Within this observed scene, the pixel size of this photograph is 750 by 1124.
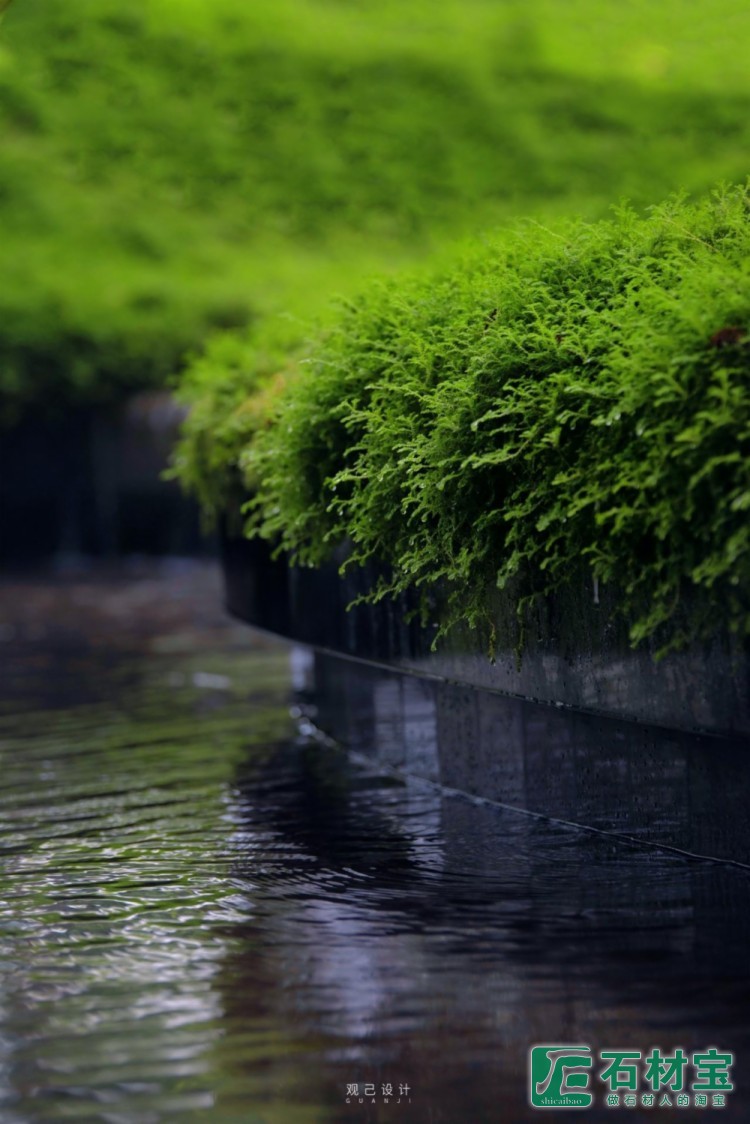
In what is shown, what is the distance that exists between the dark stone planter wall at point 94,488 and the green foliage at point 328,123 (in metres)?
4.56

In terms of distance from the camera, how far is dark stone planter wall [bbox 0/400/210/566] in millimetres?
22797

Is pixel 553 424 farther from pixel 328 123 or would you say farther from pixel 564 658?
pixel 328 123

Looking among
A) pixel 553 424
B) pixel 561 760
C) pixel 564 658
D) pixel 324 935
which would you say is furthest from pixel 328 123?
pixel 324 935

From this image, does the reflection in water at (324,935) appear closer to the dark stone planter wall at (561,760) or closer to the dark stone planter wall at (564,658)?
the dark stone planter wall at (561,760)

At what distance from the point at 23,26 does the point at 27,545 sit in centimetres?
1360

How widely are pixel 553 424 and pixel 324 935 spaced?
70.1 inches

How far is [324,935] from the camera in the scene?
4934mm

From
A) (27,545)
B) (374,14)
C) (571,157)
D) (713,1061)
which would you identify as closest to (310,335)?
(713,1061)

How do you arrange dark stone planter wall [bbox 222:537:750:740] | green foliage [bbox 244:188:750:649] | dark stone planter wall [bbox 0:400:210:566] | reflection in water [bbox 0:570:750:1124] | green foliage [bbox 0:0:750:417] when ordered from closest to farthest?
reflection in water [bbox 0:570:750:1124]
green foliage [bbox 244:188:750:649]
dark stone planter wall [bbox 222:537:750:740]
dark stone planter wall [bbox 0:400:210:566]
green foliage [bbox 0:0:750:417]

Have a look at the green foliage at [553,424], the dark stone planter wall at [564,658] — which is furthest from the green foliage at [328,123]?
the green foliage at [553,424]

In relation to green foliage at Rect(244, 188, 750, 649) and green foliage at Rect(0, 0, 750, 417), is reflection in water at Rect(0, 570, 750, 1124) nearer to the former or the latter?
green foliage at Rect(244, 188, 750, 649)

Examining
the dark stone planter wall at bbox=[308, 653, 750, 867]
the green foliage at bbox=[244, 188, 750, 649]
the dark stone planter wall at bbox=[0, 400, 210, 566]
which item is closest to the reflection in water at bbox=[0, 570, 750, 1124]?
the dark stone planter wall at bbox=[308, 653, 750, 867]

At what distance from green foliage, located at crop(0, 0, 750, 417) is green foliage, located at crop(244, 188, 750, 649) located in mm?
22296

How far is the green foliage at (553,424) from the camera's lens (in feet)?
14.9
